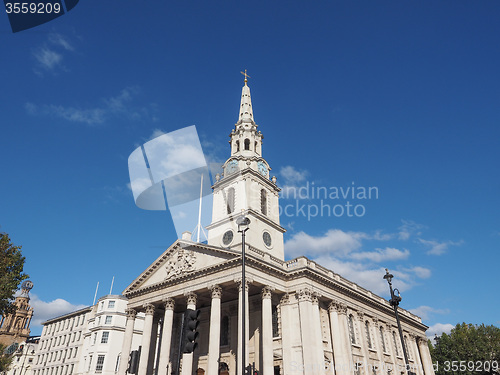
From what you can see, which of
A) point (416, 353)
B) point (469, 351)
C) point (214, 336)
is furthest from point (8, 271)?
point (469, 351)

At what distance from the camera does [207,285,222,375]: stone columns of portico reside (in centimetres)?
2836

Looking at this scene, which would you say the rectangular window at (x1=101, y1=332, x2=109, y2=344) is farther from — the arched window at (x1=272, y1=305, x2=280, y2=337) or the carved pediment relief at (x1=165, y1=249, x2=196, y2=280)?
the arched window at (x1=272, y1=305, x2=280, y2=337)

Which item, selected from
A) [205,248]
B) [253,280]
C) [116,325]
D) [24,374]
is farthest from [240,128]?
[24,374]

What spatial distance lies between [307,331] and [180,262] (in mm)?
14031

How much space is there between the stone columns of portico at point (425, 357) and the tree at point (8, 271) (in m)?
52.0

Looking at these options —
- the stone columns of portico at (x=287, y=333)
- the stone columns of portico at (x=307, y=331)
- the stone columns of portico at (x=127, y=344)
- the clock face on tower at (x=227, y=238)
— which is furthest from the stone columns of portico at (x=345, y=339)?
the stone columns of portico at (x=127, y=344)

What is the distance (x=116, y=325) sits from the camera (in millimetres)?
59562

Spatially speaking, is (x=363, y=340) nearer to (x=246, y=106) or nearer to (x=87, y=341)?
(x=246, y=106)

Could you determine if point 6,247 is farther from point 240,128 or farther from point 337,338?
point 240,128

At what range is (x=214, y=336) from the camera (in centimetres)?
2981

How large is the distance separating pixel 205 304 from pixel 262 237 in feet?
33.2

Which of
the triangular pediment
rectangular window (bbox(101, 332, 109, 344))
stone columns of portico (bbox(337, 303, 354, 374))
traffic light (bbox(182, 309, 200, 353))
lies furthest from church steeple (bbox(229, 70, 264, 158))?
traffic light (bbox(182, 309, 200, 353))

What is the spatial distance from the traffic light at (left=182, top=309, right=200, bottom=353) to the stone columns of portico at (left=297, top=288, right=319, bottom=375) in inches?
862

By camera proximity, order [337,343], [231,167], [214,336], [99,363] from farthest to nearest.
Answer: [99,363], [231,167], [337,343], [214,336]
